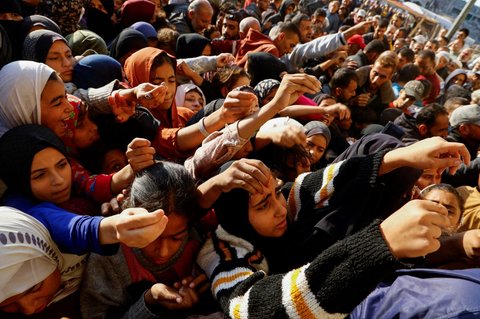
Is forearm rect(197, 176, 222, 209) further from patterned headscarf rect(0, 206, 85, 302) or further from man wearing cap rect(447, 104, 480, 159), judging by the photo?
man wearing cap rect(447, 104, 480, 159)

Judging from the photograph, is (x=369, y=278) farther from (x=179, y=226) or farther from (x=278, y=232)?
(x=179, y=226)

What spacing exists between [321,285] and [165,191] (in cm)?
71

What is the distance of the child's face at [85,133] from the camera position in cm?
188

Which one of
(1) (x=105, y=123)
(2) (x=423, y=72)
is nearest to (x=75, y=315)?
(1) (x=105, y=123)

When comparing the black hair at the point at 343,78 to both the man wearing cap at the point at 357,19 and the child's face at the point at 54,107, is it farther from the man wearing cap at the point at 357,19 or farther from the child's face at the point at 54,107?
the man wearing cap at the point at 357,19

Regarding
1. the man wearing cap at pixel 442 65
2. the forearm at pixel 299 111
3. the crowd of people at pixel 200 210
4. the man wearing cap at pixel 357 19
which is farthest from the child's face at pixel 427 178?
the man wearing cap at pixel 357 19

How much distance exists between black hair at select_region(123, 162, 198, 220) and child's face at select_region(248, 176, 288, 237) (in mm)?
273

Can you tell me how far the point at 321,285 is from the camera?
0.88 meters

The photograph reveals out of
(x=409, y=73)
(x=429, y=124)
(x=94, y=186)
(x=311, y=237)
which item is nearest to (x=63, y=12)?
(x=94, y=186)

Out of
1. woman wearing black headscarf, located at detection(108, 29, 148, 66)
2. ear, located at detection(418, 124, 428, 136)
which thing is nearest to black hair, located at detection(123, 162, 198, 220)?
woman wearing black headscarf, located at detection(108, 29, 148, 66)

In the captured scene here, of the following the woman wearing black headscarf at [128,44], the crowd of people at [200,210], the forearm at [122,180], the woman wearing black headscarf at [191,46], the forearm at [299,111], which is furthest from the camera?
the woman wearing black headscarf at [191,46]

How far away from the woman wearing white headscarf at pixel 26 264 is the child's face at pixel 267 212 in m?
0.79

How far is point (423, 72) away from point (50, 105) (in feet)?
20.0

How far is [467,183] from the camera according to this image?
3227 mm
